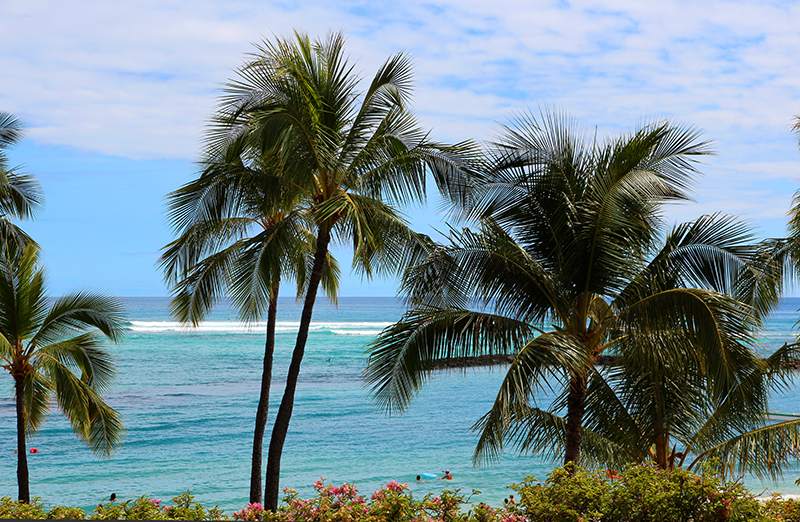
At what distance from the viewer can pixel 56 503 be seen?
1698 centimetres

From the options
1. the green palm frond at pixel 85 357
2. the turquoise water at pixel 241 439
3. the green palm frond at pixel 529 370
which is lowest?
the turquoise water at pixel 241 439

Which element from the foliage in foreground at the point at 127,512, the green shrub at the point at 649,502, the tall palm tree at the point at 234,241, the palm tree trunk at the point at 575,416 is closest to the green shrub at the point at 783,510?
the green shrub at the point at 649,502

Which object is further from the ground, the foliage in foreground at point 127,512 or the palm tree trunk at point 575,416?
the palm tree trunk at point 575,416

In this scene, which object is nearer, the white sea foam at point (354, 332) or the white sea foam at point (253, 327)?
the white sea foam at point (354, 332)

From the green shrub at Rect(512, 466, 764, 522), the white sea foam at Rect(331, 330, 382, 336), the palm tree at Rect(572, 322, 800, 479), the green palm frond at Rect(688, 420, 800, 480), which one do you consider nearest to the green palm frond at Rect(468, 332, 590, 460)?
the green shrub at Rect(512, 466, 764, 522)

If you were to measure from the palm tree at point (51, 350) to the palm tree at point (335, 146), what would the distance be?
126 inches

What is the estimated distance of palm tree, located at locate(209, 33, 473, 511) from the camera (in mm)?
7863

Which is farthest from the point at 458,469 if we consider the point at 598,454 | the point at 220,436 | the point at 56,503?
the point at 598,454

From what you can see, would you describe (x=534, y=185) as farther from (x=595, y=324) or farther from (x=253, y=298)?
(x=253, y=298)

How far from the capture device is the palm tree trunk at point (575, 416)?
7.48 meters

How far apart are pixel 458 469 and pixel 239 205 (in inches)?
596

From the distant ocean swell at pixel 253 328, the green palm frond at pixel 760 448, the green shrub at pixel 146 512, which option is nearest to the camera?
the green shrub at pixel 146 512

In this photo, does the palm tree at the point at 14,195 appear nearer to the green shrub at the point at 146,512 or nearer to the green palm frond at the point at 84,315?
the green palm frond at the point at 84,315

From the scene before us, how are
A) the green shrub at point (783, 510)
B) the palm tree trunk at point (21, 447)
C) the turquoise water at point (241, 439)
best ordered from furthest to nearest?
the turquoise water at point (241, 439), the palm tree trunk at point (21, 447), the green shrub at point (783, 510)
